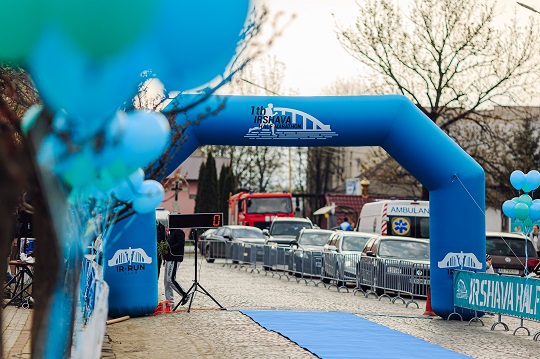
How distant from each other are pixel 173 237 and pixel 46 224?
12352mm

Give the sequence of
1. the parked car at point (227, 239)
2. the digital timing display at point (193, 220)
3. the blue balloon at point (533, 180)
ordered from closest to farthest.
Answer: the digital timing display at point (193, 220) → the blue balloon at point (533, 180) → the parked car at point (227, 239)

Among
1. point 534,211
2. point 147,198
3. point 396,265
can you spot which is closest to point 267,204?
point 396,265

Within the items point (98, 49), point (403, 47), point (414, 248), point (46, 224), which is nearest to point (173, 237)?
point (414, 248)

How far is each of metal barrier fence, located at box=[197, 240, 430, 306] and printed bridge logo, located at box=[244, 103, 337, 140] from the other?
5.14 m

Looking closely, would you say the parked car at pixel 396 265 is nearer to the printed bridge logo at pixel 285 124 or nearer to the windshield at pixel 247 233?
the printed bridge logo at pixel 285 124

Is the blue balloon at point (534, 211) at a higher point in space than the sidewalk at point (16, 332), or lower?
higher

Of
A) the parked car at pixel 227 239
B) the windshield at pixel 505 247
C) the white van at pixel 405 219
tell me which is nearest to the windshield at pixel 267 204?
the parked car at pixel 227 239

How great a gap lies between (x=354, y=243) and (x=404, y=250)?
3.64m

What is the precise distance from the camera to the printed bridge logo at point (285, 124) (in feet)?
56.1

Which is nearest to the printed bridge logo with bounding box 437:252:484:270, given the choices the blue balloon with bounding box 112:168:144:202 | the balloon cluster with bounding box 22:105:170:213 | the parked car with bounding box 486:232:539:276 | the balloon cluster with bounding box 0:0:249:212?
the parked car with bounding box 486:232:539:276

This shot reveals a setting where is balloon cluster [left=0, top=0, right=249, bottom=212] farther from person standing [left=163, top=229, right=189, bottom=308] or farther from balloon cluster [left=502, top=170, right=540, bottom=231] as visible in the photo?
balloon cluster [left=502, top=170, right=540, bottom=231]

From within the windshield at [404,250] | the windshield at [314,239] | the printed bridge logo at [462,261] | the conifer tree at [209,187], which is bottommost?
the printed bridge logo at [462,261]

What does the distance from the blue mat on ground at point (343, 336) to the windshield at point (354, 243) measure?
9341mm

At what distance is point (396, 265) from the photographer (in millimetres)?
21609
